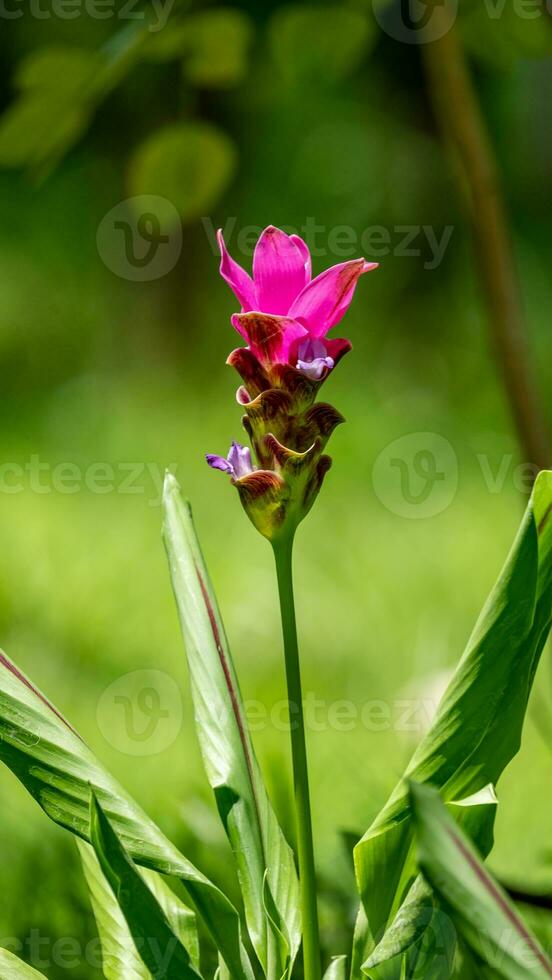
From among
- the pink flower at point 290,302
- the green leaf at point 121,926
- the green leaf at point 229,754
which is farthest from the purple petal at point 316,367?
the green leaf at point 121,926

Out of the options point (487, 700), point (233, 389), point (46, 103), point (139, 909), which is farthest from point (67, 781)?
point (233, 389)

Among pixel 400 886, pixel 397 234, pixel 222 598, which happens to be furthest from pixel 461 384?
pixel 400 886

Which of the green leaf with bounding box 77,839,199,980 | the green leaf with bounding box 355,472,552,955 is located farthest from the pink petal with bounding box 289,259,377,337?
the green leaf with bounding box 77,839,199,980

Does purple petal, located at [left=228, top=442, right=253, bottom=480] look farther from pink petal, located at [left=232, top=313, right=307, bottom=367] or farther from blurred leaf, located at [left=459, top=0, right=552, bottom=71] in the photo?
blurred leaf, located at [left=459, top=0, right=552, bottom=71]

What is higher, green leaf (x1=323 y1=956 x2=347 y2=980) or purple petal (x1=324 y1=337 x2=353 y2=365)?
purple petal (x1=324 y1=337 x2=353 y2=365)

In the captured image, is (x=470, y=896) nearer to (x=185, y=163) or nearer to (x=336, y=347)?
(x=336, y=347)

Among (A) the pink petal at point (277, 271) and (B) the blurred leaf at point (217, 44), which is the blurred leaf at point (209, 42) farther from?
(A) the pink petal at point (277, 271)
